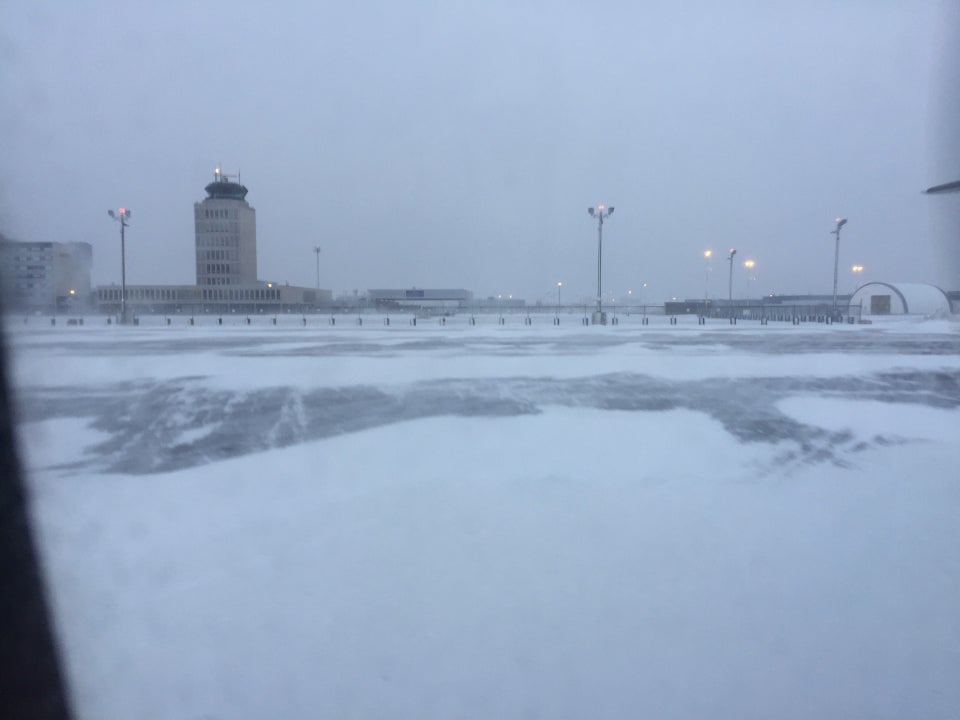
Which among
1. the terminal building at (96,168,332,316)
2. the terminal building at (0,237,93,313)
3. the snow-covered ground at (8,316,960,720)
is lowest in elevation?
the snow-covered ground at (8,316,960,720)

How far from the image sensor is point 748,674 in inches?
159

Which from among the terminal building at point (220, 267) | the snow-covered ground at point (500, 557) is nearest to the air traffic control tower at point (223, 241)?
the terminal building at point (220, 267)

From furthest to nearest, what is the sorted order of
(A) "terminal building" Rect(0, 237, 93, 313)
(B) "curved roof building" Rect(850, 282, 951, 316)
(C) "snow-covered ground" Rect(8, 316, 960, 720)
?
(B) "curved roof building" Rect(850, 282, 951, 316) → (A) "terminal building" Rect(0, 237, 93, 313) → (C) "snow-covered ground" Rect(8, 316, 960, 720)

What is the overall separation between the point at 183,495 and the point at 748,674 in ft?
18.1

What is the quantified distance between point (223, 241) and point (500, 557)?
67.2m

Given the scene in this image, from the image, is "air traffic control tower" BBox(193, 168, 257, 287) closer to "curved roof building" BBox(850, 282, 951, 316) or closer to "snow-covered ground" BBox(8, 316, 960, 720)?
"curved roof building" BBox(850, 282, 951, 316)

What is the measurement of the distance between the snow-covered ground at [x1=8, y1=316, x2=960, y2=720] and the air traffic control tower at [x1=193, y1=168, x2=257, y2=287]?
58.4 metres

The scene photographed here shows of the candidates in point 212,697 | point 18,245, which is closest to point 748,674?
point 212,697

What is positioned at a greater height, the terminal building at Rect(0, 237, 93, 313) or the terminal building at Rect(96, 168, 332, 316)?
the terminal building at Rect(96, 168, 332, 316)

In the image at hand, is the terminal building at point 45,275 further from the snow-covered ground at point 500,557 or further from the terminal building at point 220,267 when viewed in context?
the terminal building at point 220,267

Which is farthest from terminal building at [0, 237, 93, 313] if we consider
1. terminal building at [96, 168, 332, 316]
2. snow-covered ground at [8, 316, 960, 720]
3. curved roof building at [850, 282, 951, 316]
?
curved roof building at [850, 282, 951, 316]

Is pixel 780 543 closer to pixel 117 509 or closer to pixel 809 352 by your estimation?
pixel 117 509

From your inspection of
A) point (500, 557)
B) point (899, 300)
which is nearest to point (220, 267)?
point (899, 300)

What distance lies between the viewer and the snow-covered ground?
3965 millimetres
